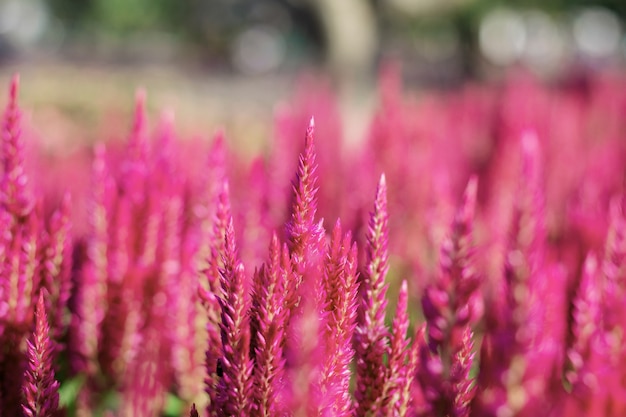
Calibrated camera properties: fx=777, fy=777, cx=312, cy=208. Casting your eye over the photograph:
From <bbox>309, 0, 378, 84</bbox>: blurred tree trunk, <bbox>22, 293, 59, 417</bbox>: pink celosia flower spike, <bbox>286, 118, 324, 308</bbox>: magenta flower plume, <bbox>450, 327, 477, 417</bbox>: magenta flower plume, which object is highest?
<bbox>309, 0, 378, 84</bbox>: blurred tree trunk

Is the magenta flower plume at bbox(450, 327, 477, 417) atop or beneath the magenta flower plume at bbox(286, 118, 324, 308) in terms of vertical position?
beneath

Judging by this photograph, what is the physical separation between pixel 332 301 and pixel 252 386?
0.39 feet

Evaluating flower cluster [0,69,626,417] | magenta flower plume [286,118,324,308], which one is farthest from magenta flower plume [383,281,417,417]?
magenta flower plume [286,118,324,308]

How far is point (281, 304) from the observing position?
763 mm

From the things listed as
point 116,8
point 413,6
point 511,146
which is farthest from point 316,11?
point 116,8

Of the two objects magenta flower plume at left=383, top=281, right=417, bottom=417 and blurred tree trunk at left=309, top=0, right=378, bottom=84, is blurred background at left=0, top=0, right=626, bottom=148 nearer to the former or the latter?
blurred tree trunk at left=309, top=0, right=378, bottom=84

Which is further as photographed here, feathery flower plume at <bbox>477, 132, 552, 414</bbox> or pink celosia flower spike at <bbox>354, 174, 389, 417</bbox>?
feathery flower plume at <bbox>477, 132, 552, 414</bbox>

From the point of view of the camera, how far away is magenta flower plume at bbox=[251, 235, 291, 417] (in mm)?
752

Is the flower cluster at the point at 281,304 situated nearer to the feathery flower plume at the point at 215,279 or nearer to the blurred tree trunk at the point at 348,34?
the feathery flower plume at the point at 215,279

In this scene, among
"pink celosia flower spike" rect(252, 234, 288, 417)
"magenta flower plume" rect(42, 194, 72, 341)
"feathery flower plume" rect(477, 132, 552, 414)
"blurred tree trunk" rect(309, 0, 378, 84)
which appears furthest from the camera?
"blurred tree trunk" rect(309, 0, 378, 84)

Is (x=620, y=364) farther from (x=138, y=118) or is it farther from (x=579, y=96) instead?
(x=579, y=96)

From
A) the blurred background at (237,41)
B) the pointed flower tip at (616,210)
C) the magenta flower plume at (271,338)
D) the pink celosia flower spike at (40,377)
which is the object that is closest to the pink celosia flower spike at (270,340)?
the magenta flower plume at (271,338)

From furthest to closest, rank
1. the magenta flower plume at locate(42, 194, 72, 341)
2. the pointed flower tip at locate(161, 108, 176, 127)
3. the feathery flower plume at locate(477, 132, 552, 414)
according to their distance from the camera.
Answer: the pointed flower tip at locate(161, 108, 176, 127), the magenta flower plume at locate(42, 194, 72, 341), the feathery flower plume at locate(477, 132, 552, 414)

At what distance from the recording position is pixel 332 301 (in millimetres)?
801
